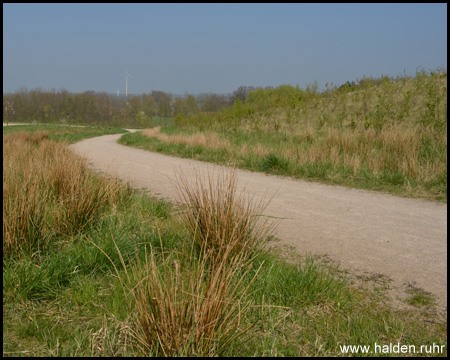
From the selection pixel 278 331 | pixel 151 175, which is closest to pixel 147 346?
pixel 278 331

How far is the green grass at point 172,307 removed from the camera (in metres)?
2.16

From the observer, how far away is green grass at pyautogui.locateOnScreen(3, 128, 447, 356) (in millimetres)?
2160

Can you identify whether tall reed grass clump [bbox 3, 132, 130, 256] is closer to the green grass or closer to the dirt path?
the green grass

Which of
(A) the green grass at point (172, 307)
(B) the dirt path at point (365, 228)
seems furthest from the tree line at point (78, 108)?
(A) the green grass at point (172, 307)

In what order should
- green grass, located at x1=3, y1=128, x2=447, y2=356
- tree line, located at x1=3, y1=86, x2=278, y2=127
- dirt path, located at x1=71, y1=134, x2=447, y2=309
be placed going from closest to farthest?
green grass, located at x1=3, y1=128, x2=447, y2=356 < dirt path, located at x1=71, y1=134, x2=447, y2=309 < tree line, located at x1=3, y1=86, x2=278, y2=127

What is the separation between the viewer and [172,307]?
2.03m

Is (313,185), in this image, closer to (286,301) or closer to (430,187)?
(430,187)

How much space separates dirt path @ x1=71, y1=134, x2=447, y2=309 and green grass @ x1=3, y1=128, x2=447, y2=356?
514 millimetres

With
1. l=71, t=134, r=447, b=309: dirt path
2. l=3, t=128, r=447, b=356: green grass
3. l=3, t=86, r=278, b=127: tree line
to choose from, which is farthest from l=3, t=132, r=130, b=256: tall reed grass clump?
l=3, t=86, r=278, b=127: tree line

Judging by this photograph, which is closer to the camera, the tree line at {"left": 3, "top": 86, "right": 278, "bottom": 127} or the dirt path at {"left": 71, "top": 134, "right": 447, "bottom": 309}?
the dirt path at {"left": 71, "top": 134, "right": 447, "bottom": 309}

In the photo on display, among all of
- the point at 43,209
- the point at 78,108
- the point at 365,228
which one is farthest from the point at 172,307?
the point at 78,108

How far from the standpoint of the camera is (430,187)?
698 cm

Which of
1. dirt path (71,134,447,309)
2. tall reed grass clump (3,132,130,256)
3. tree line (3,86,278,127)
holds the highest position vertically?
tree line (3,86,278,127)

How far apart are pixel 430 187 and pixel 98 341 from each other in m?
6.70
